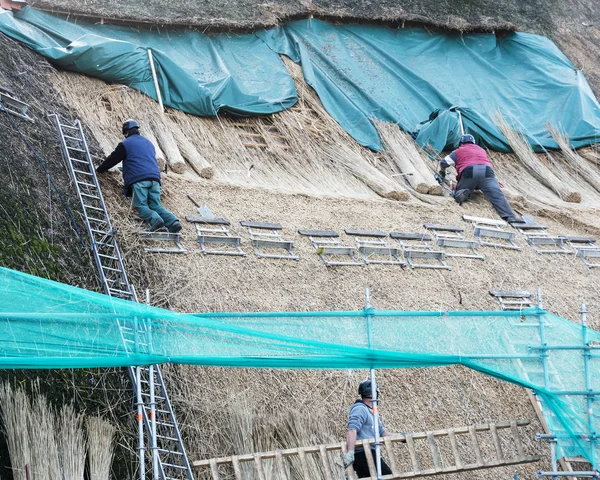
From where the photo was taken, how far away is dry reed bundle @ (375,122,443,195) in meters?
11.8

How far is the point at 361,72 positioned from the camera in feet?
44.5

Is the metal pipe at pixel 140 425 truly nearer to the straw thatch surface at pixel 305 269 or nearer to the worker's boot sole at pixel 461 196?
the straw thatch surface at pixel 305 269

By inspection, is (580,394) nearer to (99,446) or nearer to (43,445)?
(99,446)

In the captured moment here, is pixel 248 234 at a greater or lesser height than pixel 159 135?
lesser

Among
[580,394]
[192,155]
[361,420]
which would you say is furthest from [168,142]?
[580,394]

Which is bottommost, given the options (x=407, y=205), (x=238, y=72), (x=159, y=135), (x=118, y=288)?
(x=118, y=288)

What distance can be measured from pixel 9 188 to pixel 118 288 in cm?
109

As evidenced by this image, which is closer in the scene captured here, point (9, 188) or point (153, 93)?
point (9, 188)

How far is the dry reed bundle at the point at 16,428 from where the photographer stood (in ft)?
21.7

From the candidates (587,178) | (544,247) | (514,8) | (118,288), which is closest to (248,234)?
(118,288)

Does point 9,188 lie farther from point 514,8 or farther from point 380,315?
point 514,8

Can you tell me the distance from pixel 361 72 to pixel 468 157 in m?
2.26

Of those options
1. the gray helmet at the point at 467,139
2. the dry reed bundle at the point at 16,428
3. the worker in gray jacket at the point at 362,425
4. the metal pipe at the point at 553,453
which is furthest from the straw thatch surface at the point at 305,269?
the dry reed bundle at the point at 16,428

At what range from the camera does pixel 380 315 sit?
7.34 metres
